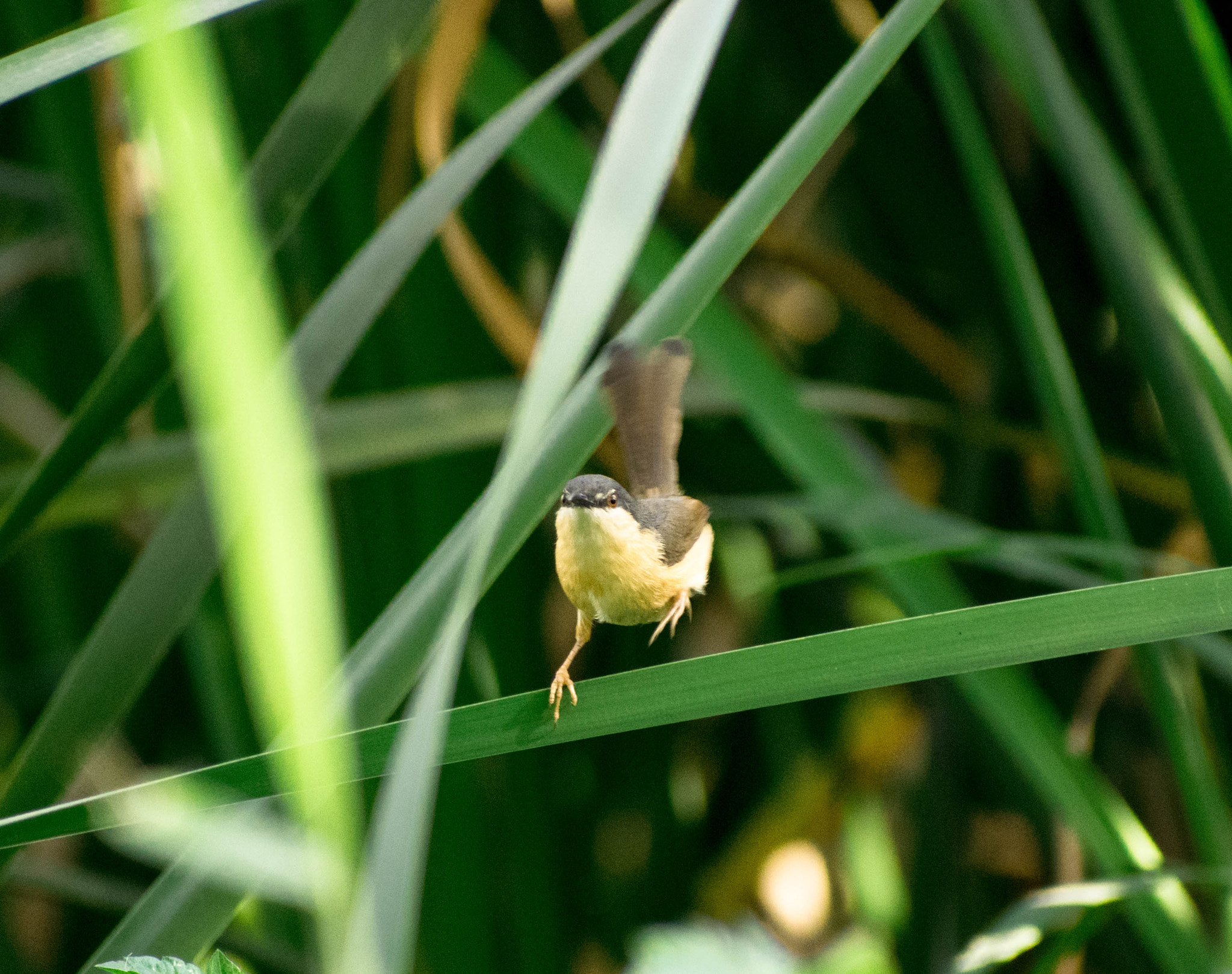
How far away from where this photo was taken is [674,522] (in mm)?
876

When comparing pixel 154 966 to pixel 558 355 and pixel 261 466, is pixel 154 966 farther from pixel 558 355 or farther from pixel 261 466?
pixel 558 355

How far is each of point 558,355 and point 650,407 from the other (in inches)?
12.6

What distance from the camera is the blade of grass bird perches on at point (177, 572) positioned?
0.68 m

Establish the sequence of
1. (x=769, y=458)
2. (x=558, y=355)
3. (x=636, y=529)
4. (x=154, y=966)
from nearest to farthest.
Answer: (x=154, y=966) → (x=558, y=355) → (x=636, y=529) → (x=769, y=458)

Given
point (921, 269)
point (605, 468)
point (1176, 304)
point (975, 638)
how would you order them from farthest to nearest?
point (921, 269)
point (605, 468)
point (1176, 304)
point (975, 638)

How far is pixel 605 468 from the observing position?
1.43 meters

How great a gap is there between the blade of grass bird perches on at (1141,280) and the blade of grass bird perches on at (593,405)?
28cm

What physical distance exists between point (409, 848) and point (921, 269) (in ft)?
4.55

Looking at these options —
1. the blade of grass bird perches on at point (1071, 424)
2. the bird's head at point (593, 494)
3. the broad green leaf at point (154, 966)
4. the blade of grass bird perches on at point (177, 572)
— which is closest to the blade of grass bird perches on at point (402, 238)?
the blade of grass bird perches on at point (177, 572)

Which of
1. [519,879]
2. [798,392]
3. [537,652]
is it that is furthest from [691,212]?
[519,879]

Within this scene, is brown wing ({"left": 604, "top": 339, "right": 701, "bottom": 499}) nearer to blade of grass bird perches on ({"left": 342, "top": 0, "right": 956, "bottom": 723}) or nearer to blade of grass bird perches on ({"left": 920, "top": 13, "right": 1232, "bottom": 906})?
blade of grass bird perches on ({"left": 342, "top": 0, "right": 956, "bottom": 723})

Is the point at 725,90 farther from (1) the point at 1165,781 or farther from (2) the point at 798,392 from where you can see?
(1) the point at 1165,781

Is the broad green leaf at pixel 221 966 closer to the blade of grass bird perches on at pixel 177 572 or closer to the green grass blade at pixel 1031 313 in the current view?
the blade of grass bird perches on at pixel 177 572

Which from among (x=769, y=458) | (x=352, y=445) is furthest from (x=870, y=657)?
(x=769, y=458)
